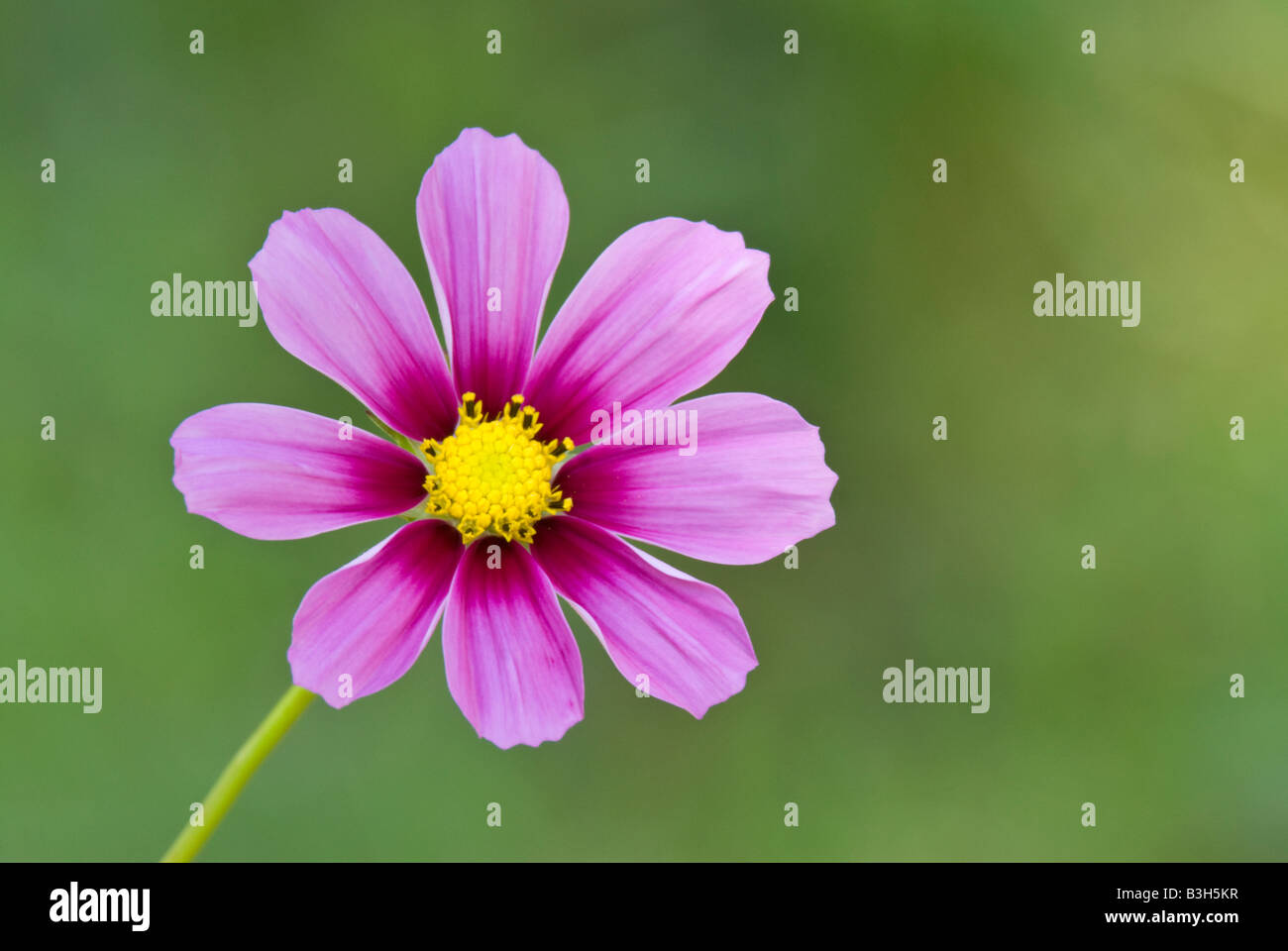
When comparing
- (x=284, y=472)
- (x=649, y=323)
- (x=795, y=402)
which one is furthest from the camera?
(x=795, y=402)

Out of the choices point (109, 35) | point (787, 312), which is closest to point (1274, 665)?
point (787, 312)

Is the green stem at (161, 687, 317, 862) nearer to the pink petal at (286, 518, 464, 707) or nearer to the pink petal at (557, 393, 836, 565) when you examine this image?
the pink petal at (286, 518, 464, 707)

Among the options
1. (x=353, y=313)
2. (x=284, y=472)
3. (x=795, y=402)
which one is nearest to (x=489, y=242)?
(x=353, y=313)

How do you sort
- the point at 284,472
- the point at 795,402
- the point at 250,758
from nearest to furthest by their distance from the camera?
1. the point at 250,758
2. the point at 284,472
3. the point at 795,402

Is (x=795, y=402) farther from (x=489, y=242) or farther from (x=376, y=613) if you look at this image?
(x=376, y=613)

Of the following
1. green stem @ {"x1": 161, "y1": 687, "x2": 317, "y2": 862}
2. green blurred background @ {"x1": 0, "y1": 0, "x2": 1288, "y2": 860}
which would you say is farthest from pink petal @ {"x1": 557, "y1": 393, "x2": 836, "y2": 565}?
green blurred background @ {"x1": 0, "y1": 0, "x2": 1288, "y2": 860}

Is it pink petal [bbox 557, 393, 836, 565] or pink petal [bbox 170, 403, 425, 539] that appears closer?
pink petal [bbox 170, 403, 425, 539]

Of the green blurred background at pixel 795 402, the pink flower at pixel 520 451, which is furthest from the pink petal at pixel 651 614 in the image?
the green blurred background at pixel 795 402
